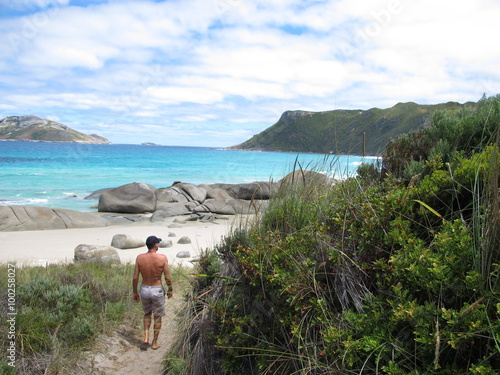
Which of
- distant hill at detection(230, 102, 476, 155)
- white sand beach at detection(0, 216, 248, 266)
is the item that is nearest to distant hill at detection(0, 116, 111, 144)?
white sand beach at detection(0, 216, 248, 266)

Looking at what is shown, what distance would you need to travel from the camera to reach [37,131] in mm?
162625

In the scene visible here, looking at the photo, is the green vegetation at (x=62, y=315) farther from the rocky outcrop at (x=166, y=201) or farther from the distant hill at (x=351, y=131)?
the rocky outcrop at (x=166, y=201)


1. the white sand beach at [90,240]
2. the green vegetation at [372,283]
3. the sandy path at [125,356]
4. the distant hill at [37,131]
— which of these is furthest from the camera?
the distant hill at [37,131]

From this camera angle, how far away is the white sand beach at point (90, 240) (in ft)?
37.3

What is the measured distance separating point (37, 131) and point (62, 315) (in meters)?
183

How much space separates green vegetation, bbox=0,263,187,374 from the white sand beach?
3427mm

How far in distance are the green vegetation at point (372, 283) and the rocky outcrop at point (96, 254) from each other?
19.5 ft

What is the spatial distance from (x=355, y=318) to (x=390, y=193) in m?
1.17

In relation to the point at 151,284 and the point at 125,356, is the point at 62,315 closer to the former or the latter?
the point at 125,356

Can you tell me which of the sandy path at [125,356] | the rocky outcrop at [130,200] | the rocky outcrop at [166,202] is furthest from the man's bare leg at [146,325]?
the rocky outcrop at [130,200]

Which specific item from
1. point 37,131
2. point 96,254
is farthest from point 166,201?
point 37,131

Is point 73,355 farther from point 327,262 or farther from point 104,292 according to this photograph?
point 327,262

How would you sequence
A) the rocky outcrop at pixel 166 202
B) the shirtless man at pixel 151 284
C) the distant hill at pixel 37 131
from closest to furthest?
the shirtless man at pixel 151 284
the rocky outcrop at pixel 166 202
the distant hill at pixel 37 131

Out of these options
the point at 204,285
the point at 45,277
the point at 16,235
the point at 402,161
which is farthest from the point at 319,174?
the point at 16,235
